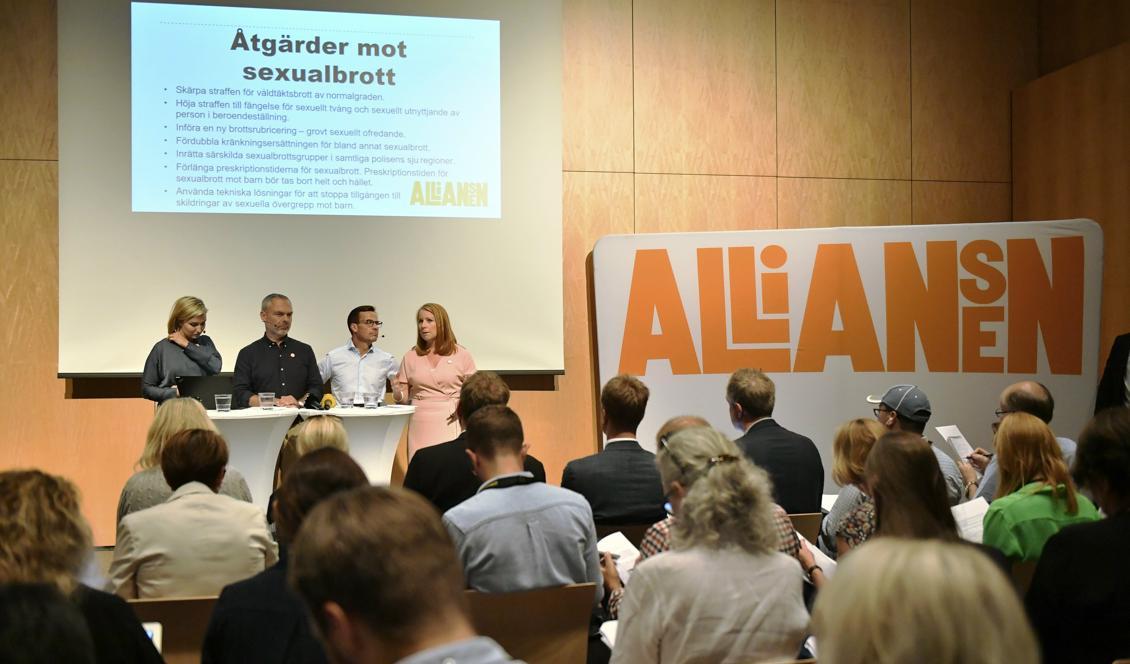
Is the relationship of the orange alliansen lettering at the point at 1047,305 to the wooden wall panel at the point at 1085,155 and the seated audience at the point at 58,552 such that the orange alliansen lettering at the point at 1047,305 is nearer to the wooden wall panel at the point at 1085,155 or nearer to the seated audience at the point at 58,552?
the wooden wall panel at the point at 1085,155

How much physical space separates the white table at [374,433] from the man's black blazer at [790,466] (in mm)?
2578

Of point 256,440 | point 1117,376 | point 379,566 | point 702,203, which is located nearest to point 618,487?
point 379,566

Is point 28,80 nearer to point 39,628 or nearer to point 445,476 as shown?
point 445,476

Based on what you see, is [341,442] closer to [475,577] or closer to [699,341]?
[475,577]

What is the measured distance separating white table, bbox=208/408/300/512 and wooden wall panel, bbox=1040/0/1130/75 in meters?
6.21

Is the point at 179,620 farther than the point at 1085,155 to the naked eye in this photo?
No

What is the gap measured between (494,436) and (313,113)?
4523 mm

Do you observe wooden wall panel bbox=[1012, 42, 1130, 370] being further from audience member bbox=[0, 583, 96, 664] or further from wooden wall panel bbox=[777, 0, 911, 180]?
audience member bbox=[0, 583, 96, 664]

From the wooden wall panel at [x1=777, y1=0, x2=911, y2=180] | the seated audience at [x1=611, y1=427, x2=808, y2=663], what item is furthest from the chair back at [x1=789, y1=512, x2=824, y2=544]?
the wooden wall panel at [x1=777, y1=0, x2=911, y2=180]

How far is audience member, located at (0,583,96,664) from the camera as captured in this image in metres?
1.06

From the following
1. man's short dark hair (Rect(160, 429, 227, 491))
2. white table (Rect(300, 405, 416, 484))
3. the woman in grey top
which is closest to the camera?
man's short dark hair (Rect(160, 429, 227, 491))

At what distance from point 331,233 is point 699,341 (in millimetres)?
2600

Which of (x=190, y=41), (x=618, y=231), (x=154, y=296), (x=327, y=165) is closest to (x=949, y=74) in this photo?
(x=618, y=231)

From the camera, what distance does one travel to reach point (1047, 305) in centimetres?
656
